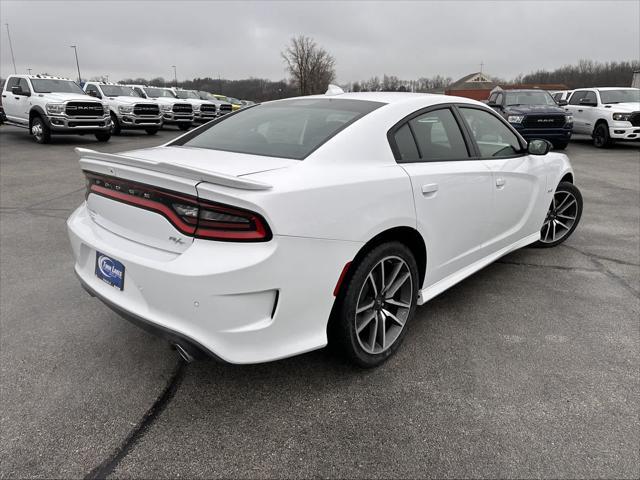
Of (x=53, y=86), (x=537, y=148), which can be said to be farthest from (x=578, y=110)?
(x=53, y=86)

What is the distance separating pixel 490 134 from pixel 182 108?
60.6 feet

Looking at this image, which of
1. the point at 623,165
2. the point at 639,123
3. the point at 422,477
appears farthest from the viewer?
the point at 639,123

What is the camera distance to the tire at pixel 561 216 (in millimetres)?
4797

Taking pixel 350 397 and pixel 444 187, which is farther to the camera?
pixel 444 187

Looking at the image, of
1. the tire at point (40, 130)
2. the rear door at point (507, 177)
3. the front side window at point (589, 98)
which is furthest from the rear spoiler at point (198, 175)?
the front side window at point (589, 98)

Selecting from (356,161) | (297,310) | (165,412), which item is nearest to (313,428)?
(297,310)

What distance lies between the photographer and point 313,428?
7.38 ft

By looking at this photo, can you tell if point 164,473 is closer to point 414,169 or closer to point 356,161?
point 356,161

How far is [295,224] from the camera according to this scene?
204 centimetres

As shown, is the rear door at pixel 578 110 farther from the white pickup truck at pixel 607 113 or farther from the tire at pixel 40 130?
the tire at pixel 40 130

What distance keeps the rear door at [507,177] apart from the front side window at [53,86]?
14.4 m

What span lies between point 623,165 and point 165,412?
12.7 m

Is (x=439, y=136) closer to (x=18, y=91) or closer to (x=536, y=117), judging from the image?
(x=536, y=117)

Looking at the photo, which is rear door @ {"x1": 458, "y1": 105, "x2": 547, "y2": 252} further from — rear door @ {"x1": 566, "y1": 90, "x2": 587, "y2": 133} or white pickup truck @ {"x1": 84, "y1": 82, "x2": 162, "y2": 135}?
white pickup truck @ {"x1": 84, "y1": 82, "x2": 162, "y2": 135}
